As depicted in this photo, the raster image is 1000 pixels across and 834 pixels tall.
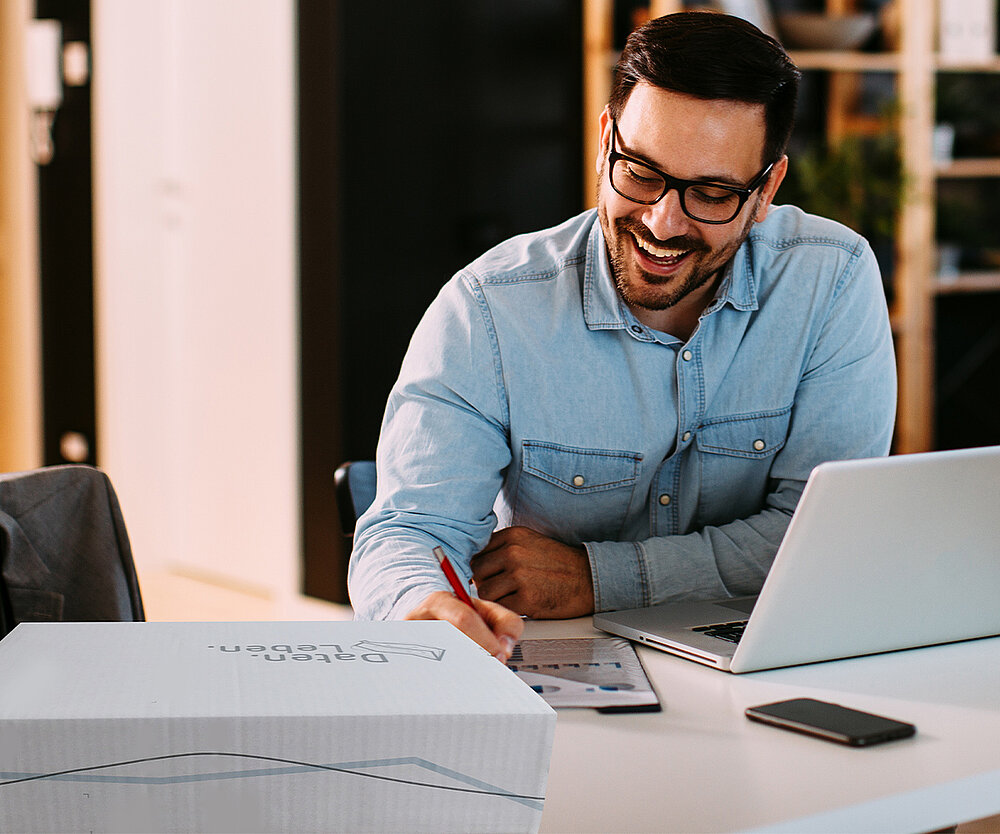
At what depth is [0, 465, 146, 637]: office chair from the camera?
1.44 m

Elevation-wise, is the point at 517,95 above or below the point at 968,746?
above

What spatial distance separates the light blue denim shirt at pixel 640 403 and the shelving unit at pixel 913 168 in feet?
8.32

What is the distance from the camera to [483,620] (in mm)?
1144

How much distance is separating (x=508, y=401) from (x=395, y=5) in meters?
2.22

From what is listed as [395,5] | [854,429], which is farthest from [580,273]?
[395,5]

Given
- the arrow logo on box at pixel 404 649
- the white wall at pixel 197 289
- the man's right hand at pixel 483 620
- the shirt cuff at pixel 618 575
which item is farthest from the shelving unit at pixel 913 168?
the arrow logo on box at pixel 404 649

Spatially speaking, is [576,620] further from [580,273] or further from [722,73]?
[722,73]

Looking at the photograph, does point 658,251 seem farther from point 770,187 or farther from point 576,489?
point 576,489

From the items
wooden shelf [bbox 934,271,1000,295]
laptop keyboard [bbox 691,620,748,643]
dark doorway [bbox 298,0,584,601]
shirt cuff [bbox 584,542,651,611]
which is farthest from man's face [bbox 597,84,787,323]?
wooden shelf [bbox 934,271,1000,295]

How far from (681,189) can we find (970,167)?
3174mm

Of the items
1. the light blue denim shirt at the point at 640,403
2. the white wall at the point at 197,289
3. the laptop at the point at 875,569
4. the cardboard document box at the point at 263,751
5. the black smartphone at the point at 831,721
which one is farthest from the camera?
the white wall at the point at 197,289

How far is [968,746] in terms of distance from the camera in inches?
38.7

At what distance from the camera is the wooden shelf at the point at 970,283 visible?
4.33m

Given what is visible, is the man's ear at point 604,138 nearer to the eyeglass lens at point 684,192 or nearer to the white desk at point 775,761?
the eyeglass lens at point 684,192
